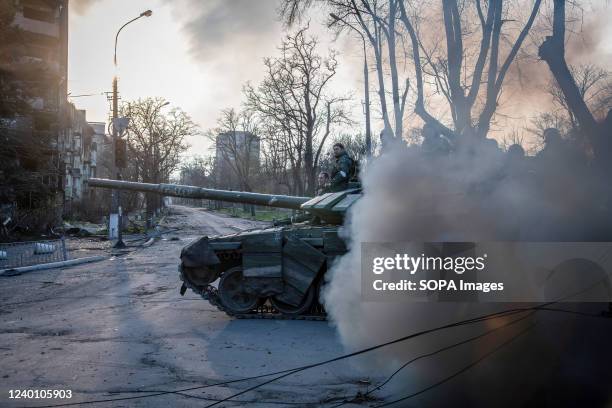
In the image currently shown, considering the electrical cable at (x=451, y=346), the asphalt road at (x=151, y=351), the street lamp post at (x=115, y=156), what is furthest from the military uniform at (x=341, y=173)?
the street lamp post at (x=115, y=156)

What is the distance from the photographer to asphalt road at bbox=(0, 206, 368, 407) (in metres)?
4.43

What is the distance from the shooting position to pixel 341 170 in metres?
9.16

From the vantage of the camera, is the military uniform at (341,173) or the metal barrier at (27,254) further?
the metal barrier at (27,254)

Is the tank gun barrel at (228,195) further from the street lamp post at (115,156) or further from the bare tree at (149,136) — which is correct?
the bare tree at (149,136)

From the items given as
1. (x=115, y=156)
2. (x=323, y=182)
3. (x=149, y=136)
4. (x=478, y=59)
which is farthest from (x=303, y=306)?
(x=149, y=136)

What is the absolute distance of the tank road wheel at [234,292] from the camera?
791 centimetres

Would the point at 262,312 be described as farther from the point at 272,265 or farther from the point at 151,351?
the point at 151,351

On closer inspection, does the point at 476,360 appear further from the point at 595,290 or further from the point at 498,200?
the point at 498,200

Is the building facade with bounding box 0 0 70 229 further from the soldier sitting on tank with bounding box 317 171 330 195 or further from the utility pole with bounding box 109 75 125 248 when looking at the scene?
the soldier sitting on tank with bounding box 317 171 330 195

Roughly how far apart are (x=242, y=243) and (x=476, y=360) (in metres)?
4.34

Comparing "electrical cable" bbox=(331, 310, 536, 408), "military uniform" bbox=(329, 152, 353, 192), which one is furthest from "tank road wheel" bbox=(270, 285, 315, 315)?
"electrical cable" bbox=(331, 310, 536, 408)

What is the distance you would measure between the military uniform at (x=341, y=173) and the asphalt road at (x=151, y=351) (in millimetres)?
2541

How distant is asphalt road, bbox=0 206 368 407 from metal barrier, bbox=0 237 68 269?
14.3 ft

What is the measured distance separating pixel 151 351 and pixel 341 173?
453cm
